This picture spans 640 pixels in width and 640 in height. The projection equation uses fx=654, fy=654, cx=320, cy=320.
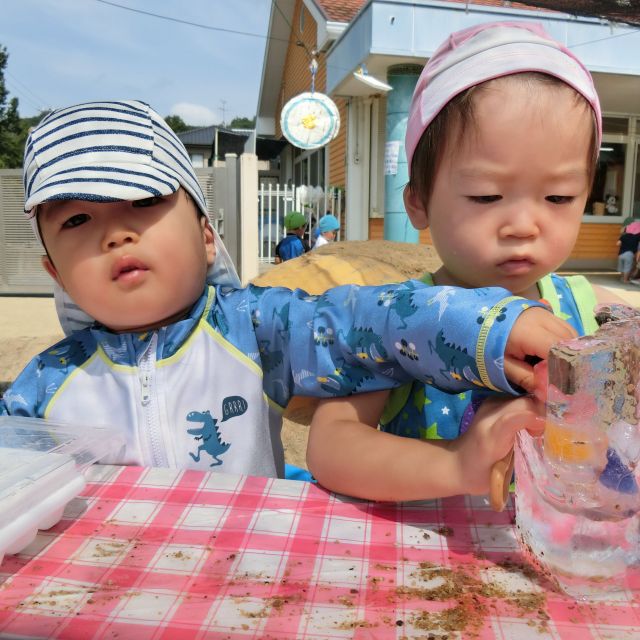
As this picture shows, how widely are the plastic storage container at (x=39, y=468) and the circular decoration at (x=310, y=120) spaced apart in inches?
429

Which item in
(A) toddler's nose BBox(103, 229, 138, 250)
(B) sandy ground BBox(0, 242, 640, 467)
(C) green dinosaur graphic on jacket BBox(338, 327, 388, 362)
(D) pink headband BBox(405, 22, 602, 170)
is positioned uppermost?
(D) pink headband BBox(405, 22, 602, 170)

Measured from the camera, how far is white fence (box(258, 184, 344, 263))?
12781 millimetres

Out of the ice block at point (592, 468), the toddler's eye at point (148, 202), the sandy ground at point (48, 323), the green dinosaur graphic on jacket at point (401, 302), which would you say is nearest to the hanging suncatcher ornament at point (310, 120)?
the sandy ground at point (48, 323)

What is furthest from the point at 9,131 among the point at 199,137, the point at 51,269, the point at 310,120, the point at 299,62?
the point at 51,269

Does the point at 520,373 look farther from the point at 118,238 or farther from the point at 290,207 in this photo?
the point at 290,207

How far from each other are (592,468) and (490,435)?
0.14 meters

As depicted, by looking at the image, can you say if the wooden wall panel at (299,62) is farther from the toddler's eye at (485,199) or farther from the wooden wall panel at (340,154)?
the toddler's eye at (485,199)

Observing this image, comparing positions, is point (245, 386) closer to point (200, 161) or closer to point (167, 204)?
point (167, 204)

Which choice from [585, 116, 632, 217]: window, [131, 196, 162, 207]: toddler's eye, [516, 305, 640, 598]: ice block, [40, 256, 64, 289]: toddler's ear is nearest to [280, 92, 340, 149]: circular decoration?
[585, 116, 632, 217]: window

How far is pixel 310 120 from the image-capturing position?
1159cm

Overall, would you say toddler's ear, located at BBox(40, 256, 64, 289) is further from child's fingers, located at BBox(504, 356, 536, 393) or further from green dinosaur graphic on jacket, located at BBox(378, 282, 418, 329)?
child's fingers, located at BBox(504, 356, 536, 393)

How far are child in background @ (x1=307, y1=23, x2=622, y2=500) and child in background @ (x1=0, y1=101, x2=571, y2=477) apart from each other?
0.14 meters

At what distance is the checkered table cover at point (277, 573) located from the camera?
0.69 meters

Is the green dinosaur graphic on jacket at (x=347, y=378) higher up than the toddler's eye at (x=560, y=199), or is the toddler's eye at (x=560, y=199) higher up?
the toddler's eye at (x=560, y=199)
